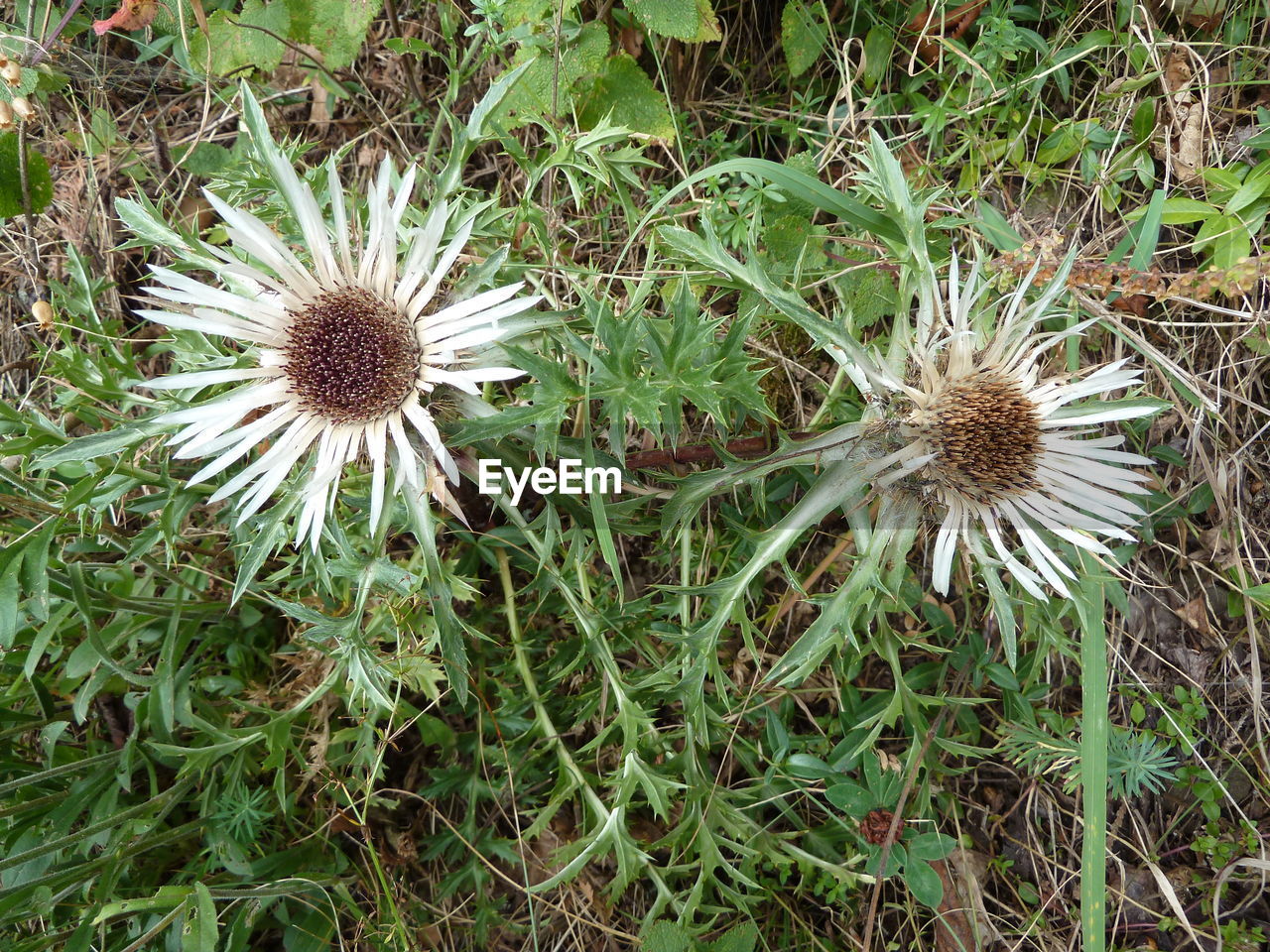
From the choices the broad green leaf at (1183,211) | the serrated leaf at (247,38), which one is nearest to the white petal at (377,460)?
the serrated leaf at (247,38)

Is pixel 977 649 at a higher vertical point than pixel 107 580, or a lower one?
higher

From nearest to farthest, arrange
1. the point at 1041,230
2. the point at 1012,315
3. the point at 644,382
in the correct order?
the point at 644,382
the point at 1012,315
the point at 1041,230

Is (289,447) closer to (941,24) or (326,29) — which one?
(326,29)

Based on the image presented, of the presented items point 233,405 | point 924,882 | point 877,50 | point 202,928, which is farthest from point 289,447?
point 877,50

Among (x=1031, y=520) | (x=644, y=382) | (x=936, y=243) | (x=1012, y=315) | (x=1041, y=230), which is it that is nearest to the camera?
(x=644, y=382)

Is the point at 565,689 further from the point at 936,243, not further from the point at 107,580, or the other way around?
the point at 936,243

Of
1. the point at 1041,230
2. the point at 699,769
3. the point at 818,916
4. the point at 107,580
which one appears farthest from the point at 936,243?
the point at 107,580
